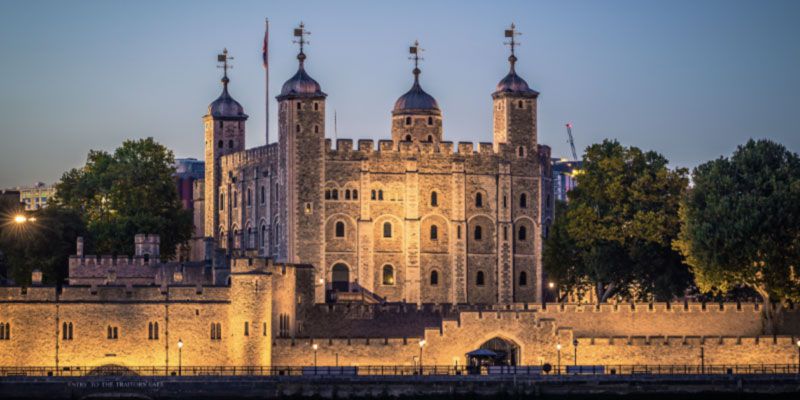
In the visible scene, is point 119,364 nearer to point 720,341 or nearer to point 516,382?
point 516,382

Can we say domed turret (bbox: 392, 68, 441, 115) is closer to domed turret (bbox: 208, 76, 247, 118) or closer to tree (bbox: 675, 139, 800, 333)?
domed turret (bbox: 208, 76, 247, 118)

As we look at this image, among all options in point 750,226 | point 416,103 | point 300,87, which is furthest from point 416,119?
point 750,226

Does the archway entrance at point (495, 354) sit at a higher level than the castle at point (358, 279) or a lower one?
lower

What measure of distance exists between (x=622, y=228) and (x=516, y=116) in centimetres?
2211

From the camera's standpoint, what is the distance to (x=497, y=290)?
5241 inches

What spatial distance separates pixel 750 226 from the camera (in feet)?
334

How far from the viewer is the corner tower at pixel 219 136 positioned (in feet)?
467

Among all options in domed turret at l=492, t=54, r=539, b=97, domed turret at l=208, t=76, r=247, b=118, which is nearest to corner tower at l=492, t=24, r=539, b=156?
domed turret at l=492, t=54, r=539, b=97

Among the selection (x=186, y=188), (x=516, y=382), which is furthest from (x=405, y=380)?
(x=186, y=188)

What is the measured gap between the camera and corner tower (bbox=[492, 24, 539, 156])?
134 meters

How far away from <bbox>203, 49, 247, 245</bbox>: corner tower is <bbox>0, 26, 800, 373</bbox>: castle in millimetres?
128

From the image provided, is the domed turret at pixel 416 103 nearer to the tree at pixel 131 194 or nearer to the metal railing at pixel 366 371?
the tree at pixel 131 194

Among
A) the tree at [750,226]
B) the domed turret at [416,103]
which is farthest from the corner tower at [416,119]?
the tree at [750,226]

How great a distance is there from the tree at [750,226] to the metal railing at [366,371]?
6711mm
